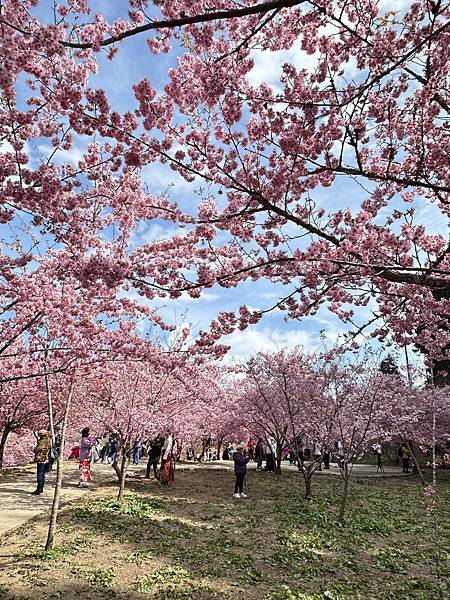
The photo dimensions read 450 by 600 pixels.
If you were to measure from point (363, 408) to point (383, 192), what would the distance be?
12.5 m

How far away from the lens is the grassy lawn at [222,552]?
5957 millimetres

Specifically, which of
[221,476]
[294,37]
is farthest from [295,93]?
[221,476]

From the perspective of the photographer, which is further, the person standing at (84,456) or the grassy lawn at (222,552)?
the person standing at (84,456)

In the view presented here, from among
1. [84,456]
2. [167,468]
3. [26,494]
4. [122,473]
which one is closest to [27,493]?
[26,494]

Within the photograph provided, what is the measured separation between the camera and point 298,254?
4598mm

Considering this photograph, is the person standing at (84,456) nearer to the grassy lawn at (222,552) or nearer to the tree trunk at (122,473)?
the grassy lawn at (222,552)

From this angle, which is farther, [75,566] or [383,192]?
[75,566]

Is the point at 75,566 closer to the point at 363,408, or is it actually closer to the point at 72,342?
the point at 72,342

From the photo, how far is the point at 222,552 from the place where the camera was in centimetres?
758

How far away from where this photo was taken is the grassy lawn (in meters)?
5.96

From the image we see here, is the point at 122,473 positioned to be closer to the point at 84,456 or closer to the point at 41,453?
the point at 41,453

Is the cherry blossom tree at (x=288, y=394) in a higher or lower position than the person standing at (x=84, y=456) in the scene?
higher

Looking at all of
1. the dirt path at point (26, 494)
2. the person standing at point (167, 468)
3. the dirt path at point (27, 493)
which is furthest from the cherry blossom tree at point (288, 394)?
the dirt path at point (26, 494)

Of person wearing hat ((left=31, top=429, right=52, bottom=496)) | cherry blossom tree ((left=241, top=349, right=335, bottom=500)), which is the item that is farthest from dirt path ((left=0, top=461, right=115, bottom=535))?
cherry blossom tree ((left=241, top=349, right=335, bottom=500))
